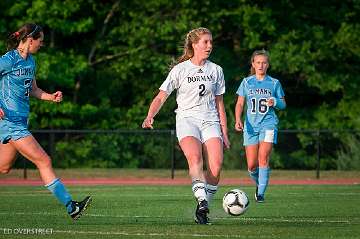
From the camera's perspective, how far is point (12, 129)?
12.3 m

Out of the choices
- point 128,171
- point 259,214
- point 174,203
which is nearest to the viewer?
point 259,214

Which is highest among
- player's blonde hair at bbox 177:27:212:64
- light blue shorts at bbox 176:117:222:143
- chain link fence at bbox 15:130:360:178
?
player's blonde hair at bbox 177:27:212:64

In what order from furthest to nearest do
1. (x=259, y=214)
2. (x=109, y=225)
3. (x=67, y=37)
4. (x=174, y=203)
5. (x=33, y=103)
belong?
(x=67, y=37) < (x=33, y=103) < (x=174, y=203) < (x=259, y=214) < (x=109, y=225)

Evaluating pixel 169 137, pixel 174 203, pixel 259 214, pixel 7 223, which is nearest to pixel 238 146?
pixel 169 137

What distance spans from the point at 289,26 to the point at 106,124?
23.8 ft

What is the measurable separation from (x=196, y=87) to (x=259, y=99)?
14.6ft

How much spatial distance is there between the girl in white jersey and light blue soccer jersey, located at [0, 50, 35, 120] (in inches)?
55.8

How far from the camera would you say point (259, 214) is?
559 inches

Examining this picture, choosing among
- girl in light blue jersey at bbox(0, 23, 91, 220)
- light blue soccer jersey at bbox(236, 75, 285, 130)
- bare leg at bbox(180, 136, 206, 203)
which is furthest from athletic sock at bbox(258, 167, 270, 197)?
girl in light blue jersey at bbox(0, 23, 91, 220)

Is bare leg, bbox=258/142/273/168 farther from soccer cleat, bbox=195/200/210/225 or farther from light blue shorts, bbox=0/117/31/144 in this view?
light blue shorts, bbox=0/117/31/144

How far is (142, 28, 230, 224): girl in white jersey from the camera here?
1248 cm

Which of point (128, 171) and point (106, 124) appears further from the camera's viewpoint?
point (106, 124)

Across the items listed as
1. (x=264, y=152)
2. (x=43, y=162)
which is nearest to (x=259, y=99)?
(x=264, y=152)

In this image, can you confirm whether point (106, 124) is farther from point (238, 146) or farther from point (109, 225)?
point (109, 225)
